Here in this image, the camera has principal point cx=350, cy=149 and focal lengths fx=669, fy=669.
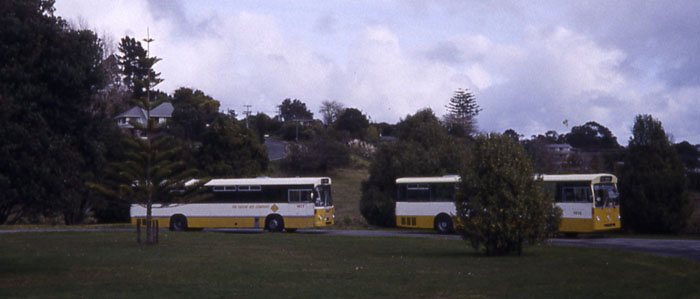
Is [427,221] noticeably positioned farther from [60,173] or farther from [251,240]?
[60,173]

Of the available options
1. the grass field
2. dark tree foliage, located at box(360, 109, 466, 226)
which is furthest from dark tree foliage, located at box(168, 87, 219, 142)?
the grass field

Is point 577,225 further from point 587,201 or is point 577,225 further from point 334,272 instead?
point 334,272

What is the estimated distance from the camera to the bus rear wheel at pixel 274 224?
103 ft

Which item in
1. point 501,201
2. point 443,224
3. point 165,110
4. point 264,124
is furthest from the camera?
point 264,124

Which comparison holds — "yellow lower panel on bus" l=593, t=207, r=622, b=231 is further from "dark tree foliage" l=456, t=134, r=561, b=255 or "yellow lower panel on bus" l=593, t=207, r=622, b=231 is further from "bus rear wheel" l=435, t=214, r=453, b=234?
"dark tree foliage" l=456, t=134, r=561, b=255

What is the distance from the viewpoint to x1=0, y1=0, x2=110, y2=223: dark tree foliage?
14633 mm

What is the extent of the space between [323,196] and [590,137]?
75519 millimetres

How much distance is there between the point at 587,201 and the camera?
26375mm

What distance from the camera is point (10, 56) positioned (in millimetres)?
14891

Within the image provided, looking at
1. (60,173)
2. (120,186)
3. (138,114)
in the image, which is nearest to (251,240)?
(120,186)

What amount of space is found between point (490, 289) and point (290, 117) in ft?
433

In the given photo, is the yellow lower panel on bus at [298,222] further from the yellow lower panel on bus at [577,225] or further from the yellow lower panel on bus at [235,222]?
the yellow lower panel on bus at [577,225]

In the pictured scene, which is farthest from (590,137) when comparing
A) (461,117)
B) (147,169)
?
(147,169)

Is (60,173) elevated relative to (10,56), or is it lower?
lower
